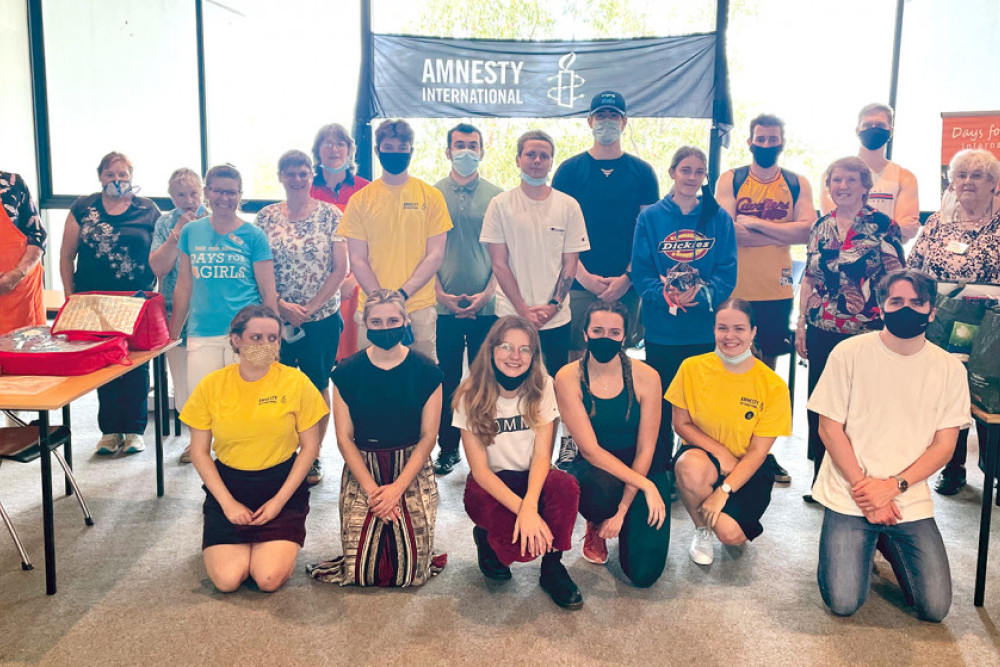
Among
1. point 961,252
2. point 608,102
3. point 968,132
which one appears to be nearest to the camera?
point 961,252

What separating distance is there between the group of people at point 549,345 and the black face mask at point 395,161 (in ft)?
0.05

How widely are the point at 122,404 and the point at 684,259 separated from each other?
3.00 m

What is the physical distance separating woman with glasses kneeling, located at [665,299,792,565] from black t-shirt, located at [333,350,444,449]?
1.02 m

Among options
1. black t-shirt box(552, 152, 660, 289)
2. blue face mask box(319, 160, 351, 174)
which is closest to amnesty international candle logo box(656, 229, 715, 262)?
black t-shirt box(552, 152, 660, 289)

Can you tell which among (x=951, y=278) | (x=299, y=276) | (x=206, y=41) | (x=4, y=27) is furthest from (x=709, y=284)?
(x=4, y=27)

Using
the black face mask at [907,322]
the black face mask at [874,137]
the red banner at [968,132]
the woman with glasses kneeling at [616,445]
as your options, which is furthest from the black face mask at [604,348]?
the red banner at [968,132]

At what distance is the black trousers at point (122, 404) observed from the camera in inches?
170

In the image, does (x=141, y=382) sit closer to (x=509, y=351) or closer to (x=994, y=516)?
(x=509, y=351)

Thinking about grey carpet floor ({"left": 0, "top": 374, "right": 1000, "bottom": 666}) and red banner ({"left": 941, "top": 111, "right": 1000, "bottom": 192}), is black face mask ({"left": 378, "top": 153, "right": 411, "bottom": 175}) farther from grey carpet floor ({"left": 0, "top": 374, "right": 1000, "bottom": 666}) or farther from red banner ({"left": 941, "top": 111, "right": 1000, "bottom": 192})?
red banner ({"left": 941, "top": 111, "right": 1000, "bottom": 192})

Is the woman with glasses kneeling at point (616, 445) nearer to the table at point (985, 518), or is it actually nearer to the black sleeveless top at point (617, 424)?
the black sleeveless top at point (617, 424)

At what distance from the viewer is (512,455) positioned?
2.89 m

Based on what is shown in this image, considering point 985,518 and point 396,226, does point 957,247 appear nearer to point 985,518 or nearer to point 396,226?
point 985,518

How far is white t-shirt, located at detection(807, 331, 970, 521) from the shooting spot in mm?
2689

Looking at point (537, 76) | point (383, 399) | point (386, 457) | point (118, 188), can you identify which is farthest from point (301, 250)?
point (537, 76)
